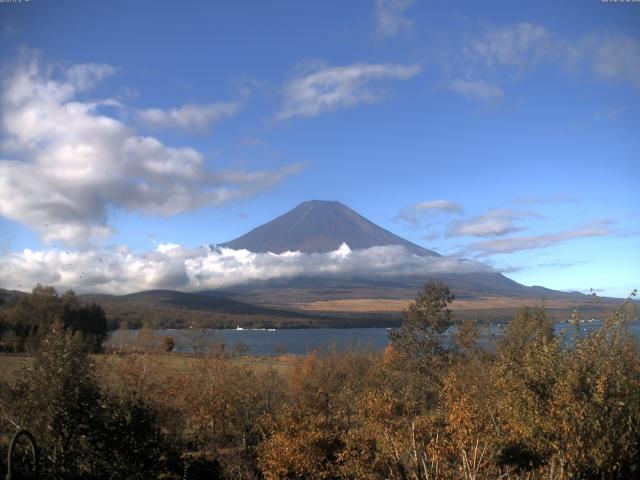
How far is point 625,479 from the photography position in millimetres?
11398

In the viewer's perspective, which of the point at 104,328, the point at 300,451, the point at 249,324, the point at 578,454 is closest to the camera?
the point at 578,454

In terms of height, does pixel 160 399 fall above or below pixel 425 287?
below

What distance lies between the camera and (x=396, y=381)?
97.6 ft

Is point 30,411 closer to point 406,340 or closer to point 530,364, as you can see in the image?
point 530,364

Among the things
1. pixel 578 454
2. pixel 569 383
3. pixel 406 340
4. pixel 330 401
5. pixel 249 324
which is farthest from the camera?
pixel 249 324

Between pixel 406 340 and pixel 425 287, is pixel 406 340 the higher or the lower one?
the lower one

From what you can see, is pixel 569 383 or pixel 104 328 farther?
pixel 104 328

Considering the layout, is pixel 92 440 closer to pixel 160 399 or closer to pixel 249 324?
pixel 160 399

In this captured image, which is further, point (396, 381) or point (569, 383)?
point (396, 381)

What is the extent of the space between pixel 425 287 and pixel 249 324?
110 meters

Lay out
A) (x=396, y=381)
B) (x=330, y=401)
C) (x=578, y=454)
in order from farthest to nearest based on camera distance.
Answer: (x=396, y=381) < (x=330, y=401) < (x=578, y=454)

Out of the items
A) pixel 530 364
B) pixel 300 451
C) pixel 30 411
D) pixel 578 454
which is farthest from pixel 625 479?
pixel 30 411

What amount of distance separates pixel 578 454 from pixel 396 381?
64.4 feet

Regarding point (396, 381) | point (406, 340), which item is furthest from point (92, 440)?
point (406, 340)
